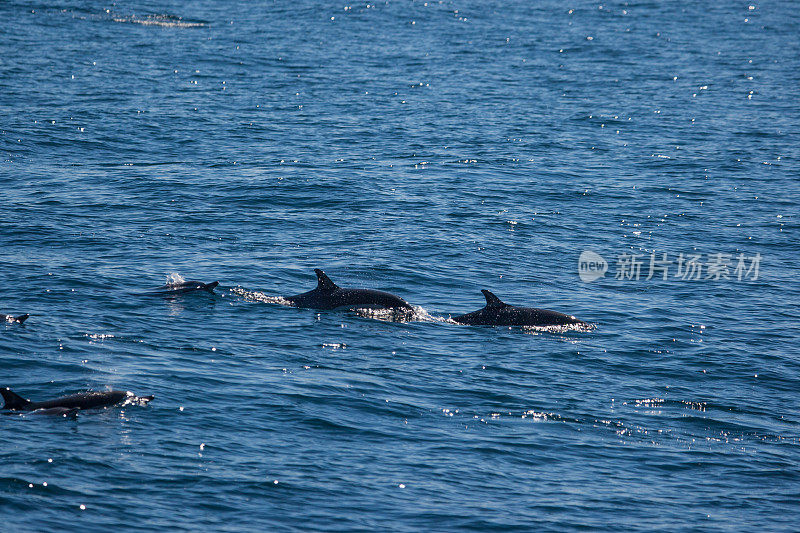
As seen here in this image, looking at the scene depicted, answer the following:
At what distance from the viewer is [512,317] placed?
2506 cm

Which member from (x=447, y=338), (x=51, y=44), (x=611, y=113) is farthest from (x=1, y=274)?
(x=51, y=44)

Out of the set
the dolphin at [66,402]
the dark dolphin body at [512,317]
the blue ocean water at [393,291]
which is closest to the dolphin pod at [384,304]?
the dark dolphin body at [512,317]

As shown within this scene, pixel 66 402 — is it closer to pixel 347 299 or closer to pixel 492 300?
pixel 347 299

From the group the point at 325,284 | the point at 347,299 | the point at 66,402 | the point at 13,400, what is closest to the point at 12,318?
the point at 13,400

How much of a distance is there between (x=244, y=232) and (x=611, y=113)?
1183 inches

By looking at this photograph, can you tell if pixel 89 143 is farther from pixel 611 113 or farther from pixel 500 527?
pixel 500 527

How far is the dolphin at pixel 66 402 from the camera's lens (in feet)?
58.6

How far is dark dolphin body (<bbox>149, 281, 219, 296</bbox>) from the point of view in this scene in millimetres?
25656

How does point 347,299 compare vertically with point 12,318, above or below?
above

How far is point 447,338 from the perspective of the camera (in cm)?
2405

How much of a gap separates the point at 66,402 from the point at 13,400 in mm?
903

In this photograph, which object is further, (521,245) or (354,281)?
(521,245)

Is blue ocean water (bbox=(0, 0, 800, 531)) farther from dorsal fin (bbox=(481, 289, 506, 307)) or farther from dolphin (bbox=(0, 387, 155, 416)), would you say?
dorsal fin (bbox=(481, 289, 506, 307))

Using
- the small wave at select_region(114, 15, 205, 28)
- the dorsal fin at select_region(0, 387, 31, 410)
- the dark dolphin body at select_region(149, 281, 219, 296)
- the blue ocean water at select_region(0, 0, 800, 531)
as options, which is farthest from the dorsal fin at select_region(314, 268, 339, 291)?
the small wave at select_region(114, 15, 205, 28)
